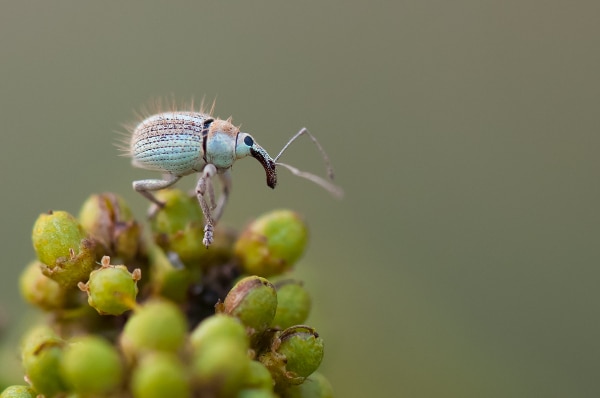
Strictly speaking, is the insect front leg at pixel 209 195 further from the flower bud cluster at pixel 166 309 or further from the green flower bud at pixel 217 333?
the green flower bud at pixel 217 333

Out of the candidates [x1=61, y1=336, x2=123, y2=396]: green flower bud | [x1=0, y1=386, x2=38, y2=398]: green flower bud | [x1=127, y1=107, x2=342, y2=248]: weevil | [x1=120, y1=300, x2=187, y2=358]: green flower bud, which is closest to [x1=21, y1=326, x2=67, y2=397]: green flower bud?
[x1=0, y1=386, x2=38, y2=398]: green flower bud

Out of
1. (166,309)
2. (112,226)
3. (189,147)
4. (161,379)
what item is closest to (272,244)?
(189,147)

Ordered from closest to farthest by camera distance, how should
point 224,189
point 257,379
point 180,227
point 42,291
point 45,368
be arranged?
point 257,379 < point 45,368 < point 42,291 < point 180,227 < point 224,189

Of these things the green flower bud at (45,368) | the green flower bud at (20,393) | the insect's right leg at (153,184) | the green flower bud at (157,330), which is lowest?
the green flower bud at (20,393)

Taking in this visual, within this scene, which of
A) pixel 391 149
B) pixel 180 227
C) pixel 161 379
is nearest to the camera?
pixel 161 379

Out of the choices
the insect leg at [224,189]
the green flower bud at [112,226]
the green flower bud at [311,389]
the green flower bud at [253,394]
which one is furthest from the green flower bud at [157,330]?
the insect leg at [224,189]

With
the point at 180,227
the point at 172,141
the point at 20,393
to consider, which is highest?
the point at 172,141

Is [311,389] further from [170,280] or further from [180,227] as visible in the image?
[180,227]
